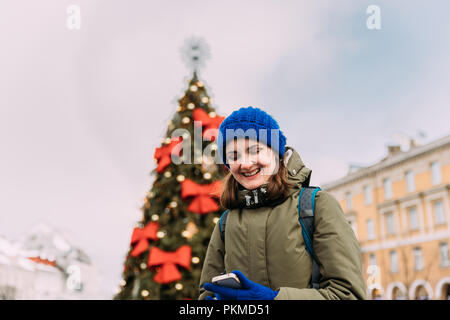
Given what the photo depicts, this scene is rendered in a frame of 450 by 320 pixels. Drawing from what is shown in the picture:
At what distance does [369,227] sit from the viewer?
13781 millimetres

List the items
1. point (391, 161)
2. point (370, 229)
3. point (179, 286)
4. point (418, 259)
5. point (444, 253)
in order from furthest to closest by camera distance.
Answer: point (370, 229)
point (391, 161)
point (418, 259)
point (444, 253)
point (179, 286)

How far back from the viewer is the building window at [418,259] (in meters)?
11.6

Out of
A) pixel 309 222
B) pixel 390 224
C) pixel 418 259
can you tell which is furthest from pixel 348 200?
pixel 309 222

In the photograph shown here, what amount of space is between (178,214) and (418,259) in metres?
9.70

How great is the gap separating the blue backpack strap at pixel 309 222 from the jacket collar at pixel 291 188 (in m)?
0.05

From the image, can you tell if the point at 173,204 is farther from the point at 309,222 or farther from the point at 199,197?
the point at 309,222

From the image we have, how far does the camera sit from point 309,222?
3.43ft

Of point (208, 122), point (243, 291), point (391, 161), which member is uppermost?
point (391, 161)

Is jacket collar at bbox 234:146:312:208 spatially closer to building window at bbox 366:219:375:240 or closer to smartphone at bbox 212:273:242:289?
smartphone at bbox 212:273:242:289

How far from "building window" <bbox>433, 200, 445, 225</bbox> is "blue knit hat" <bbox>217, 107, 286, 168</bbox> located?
38.0 feet

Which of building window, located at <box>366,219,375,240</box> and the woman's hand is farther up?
building window, located at <box>366,219,375,240</box>

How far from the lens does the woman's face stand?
1159 mm

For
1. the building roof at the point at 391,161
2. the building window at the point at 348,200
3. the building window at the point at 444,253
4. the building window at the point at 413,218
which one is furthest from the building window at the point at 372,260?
the building roof at the point at 391,161

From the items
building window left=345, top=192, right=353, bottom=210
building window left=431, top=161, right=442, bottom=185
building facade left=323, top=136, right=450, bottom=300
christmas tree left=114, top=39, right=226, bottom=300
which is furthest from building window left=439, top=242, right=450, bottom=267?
christmas tree left=114, top=39, right=226, bottom=300
